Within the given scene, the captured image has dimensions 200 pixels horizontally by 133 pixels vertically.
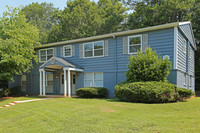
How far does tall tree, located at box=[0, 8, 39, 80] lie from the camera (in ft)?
43.3

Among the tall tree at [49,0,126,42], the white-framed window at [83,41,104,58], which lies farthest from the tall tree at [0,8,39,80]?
the tall tree at [49,0,126,42]

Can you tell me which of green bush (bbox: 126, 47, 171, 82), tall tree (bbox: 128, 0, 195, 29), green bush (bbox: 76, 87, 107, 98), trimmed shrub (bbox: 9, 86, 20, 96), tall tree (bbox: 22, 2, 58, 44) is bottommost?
trimmed shrub (bbox: 9, 86, 20, 96)

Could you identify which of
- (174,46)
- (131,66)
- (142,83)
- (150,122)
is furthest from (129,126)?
(174,46)

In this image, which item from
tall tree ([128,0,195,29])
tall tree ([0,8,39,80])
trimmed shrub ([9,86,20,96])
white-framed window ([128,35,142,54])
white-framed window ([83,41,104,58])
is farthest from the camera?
tall tree ([128,0,195,29])

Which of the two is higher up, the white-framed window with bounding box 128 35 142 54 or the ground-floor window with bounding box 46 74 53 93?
the white-framed window with bounding box 128 35 142 54

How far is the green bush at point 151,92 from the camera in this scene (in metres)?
8.79

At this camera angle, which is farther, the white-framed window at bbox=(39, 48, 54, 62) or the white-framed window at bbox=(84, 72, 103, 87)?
the white-framed window at bbox=(39, 48, 54, 62)

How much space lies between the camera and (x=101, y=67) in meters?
13.7

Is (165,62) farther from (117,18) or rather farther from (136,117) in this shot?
(117,18)

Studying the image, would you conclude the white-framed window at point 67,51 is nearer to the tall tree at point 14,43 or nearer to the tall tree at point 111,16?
the tall tree at point 14,43

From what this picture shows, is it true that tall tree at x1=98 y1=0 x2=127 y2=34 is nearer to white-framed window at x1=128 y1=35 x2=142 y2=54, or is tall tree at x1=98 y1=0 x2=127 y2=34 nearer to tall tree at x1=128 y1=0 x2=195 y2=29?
tall tree at x1=128 y1=0 x2=195 y2=29

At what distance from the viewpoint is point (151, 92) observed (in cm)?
880

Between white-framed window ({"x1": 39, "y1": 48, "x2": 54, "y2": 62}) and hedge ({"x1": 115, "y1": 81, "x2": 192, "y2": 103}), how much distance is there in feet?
30.6

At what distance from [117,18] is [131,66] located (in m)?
17.1
